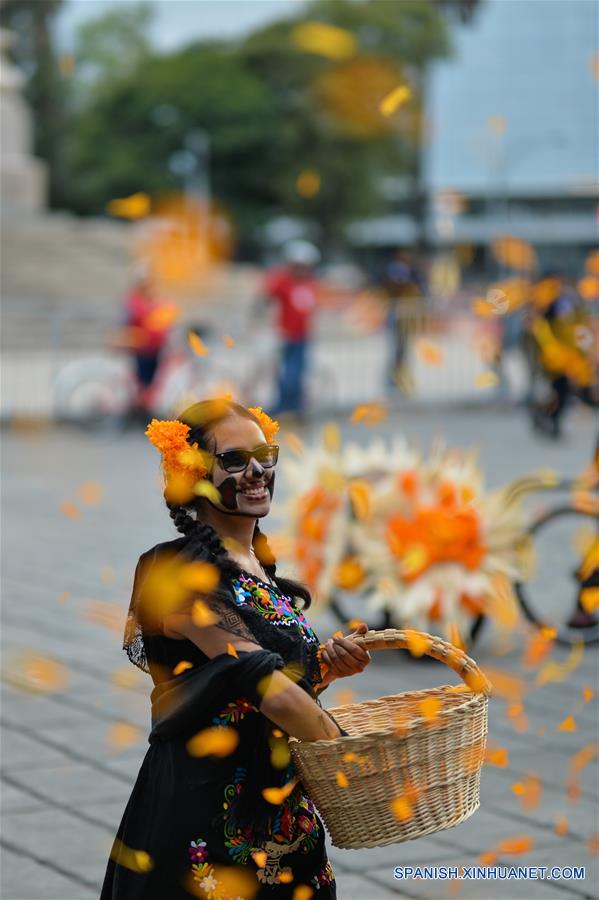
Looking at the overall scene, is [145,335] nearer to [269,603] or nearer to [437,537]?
[437,537]

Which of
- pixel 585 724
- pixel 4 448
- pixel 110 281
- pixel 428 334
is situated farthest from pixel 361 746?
pixel 110 281

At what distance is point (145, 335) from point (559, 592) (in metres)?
9.71

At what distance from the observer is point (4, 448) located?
17.1m

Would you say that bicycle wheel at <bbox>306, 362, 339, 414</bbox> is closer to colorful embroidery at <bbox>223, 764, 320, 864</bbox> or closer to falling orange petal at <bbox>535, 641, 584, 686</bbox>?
falling orange petal at <bbox>535, 641, 584, 686</bbox>

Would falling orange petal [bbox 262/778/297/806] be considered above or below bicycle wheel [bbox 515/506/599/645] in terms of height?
above

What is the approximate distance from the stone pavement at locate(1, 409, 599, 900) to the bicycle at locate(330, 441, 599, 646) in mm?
136

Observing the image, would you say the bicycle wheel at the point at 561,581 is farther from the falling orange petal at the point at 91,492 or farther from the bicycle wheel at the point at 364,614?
the falling orange petal at the point at 91,492

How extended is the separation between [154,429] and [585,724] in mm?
3661

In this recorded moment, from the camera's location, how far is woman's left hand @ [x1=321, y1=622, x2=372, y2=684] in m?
3.22

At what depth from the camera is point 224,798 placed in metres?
3.14

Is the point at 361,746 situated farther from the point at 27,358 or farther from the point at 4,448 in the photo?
the point at 27,358

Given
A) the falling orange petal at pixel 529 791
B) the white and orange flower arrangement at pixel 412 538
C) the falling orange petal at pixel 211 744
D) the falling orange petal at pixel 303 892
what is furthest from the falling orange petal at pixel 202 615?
the white and orange flower arrangement at pixel 412 538

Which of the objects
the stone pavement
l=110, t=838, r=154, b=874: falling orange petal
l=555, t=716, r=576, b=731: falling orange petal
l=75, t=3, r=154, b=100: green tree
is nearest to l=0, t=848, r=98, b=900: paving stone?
the stone pavement

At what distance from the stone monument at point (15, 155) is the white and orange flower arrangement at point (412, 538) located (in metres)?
34.2
